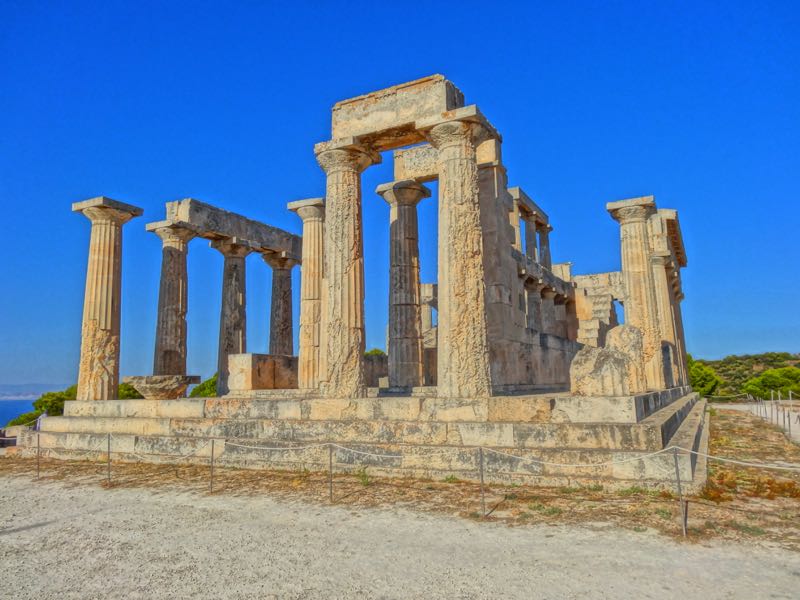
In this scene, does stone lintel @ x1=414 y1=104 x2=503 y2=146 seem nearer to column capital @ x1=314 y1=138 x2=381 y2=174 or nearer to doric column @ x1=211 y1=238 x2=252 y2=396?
column capital @ x1=314 y1=138 x2=381 y2=174

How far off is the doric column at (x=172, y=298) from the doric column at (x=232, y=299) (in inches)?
88.3

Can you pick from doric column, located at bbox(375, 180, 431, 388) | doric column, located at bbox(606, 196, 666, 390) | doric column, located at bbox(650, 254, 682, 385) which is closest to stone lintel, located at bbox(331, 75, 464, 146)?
doric column, located at bbox(375, 180, 431, 388)

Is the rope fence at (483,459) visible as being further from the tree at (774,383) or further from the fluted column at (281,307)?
the tree at (774,383)

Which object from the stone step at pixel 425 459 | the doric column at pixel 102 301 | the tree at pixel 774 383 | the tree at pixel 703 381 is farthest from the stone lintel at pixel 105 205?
the tree at pixel 774 383

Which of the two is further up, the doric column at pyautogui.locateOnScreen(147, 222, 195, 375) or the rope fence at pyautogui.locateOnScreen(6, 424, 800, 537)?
the doric column at pyautogui.locateOnScreen(147, 222, 195, 375)

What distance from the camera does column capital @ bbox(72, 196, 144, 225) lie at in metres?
17.0

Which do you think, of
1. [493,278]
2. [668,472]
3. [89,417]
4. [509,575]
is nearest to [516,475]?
[668,472]

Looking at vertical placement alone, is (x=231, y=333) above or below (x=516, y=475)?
above

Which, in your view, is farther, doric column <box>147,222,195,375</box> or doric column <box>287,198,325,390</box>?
doric column <box>147,222,195,375</box>

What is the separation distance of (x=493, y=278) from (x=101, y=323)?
1139cm

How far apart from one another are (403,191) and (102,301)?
9.43 m

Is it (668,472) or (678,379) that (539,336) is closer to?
(668,472)

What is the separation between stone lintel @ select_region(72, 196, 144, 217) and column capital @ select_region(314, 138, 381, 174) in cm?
702

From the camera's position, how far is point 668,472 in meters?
8.07
